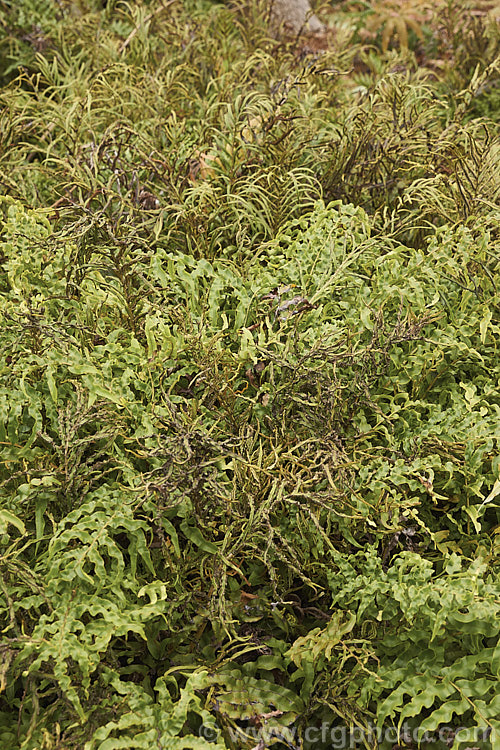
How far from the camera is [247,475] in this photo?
1624 mm

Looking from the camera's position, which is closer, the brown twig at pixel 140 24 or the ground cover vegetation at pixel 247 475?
the ground cover vegetation at pixel 247 475

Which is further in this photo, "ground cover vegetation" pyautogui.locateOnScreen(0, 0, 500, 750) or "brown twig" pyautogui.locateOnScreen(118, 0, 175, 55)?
"brown twig" pyautogui.locateOnScreen(118, 0, 175, 55)

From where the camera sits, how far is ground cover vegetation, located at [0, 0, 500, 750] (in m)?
1.44

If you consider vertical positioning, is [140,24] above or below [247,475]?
above

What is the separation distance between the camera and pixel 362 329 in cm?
186

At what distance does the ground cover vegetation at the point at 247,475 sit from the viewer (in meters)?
1.44

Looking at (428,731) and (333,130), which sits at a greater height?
(333,130)

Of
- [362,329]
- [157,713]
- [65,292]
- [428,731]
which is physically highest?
[362,329]

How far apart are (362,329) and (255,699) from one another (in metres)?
0.94

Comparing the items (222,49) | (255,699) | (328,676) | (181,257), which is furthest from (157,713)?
(222,49)

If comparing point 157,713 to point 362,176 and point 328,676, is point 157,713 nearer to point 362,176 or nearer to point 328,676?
point 328,676

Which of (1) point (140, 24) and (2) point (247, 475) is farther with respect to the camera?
(1) point (140, 24)

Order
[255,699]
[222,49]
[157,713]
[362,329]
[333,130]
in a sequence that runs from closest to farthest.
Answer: [157,713]
[255,699]
[362,329]
[333,130]
[222,49]

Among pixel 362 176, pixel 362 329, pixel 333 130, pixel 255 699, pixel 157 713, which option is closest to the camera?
pixel 157 713
